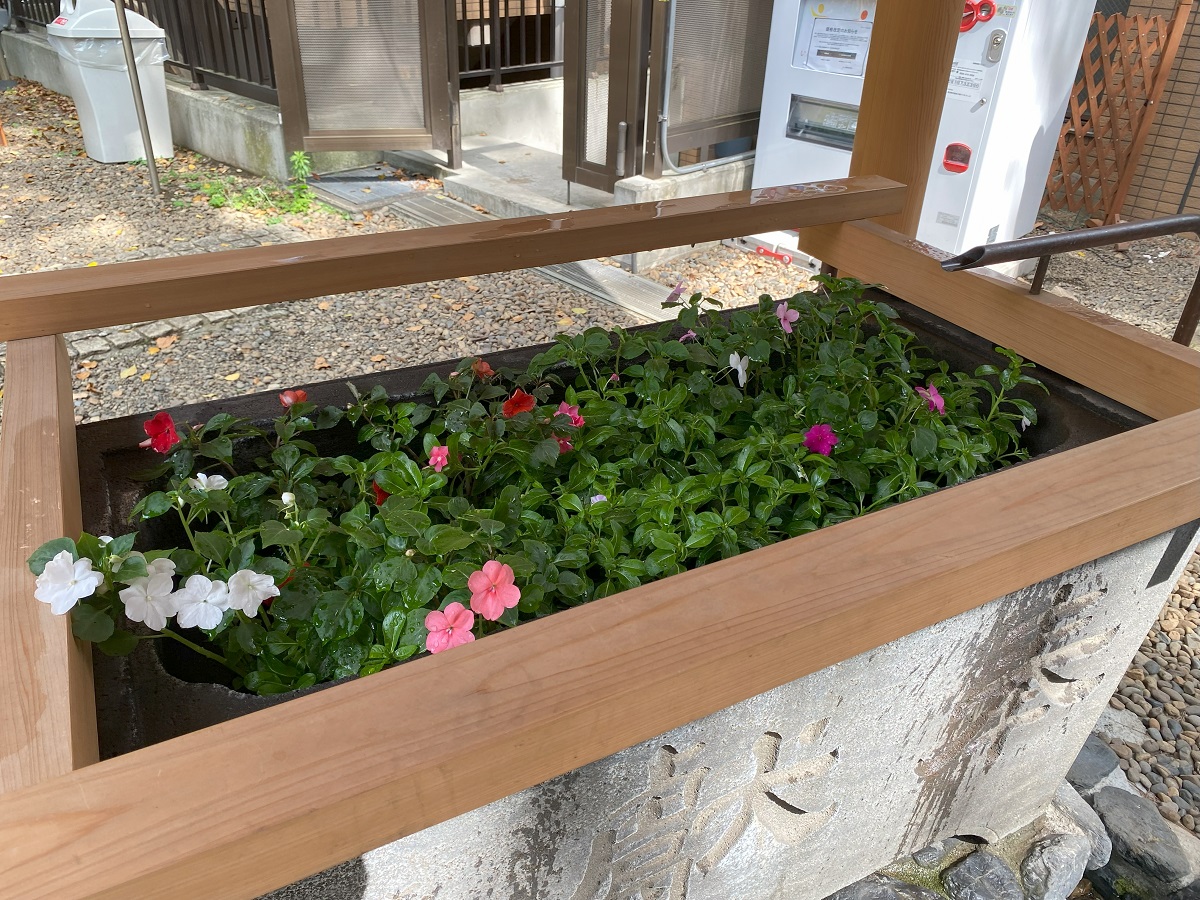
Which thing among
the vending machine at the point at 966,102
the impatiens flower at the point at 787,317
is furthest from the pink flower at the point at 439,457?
the vending machine at the point at 966,102

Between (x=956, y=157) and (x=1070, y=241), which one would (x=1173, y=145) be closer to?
(x=956, y=157)

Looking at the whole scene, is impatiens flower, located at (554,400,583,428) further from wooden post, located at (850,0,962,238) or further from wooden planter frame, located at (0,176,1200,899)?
wooden post, located at (850,0,962,238)

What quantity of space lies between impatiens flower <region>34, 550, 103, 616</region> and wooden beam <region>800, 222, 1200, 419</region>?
1.62 m

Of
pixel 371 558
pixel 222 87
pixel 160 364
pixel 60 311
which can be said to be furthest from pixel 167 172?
pixel 371 558

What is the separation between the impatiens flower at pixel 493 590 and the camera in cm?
102

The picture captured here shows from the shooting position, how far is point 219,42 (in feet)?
20.5

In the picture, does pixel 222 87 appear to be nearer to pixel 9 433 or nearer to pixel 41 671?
pixel 9 433

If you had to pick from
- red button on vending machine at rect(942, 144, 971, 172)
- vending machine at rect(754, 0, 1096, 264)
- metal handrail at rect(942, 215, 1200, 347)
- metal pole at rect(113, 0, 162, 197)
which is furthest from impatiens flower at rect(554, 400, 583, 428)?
metal pole at rect(113, 0, 162, 197)

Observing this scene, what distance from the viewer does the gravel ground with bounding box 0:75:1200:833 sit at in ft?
8.07

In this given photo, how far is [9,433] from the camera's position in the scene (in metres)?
1.11

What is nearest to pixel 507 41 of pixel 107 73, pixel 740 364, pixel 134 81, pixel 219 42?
pixel 219 42

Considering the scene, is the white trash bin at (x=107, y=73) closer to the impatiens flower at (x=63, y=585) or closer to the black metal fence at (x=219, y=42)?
the black metal fence at (x=219, y=42)

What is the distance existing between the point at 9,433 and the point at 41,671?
→ 47 cm

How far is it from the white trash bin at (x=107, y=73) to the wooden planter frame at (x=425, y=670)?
5441 mm
